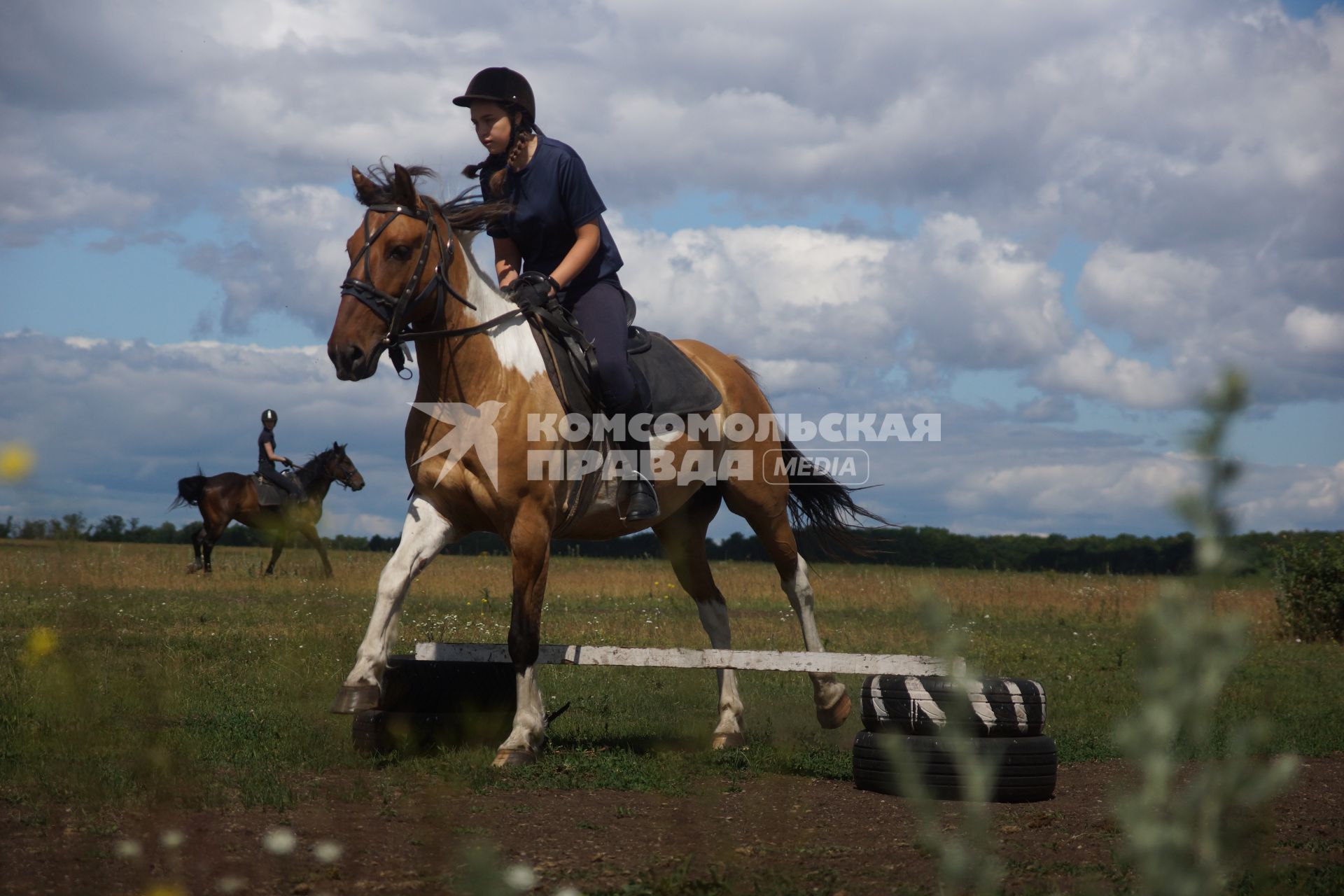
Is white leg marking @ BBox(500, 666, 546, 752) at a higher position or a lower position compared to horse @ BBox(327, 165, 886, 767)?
lower

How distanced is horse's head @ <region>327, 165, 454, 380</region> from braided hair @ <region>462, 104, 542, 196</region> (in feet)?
1.48

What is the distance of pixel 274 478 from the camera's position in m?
22.4

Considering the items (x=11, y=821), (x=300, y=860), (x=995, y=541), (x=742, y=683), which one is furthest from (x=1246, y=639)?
(x=995, y=541)

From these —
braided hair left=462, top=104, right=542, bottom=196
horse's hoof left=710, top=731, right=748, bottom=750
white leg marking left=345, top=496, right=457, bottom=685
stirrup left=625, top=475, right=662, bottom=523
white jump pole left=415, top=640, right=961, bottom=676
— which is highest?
braided hair left=462, top=104, right=542, bottom=196

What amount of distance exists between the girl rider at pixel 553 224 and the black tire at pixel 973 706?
1.77 meters

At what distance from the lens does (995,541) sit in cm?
4822

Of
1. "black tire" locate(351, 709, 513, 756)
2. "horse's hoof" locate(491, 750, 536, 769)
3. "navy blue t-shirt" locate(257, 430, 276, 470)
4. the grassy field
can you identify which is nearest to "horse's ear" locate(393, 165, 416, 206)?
the grassy field

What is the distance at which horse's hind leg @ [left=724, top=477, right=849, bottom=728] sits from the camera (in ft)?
25.2

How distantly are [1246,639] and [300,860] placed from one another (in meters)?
3.40

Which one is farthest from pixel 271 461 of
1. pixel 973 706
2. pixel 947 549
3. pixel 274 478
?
pixel 973 706

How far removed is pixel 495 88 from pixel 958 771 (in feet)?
14.1

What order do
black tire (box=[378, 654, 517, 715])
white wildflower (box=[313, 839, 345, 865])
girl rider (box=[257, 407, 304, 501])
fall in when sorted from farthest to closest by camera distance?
girl rider (box=[257, 407, 304, 501]) < black tire (box=[378, 654, 517, 715]) < white wildflower (box=[313, 839, 345, 865])

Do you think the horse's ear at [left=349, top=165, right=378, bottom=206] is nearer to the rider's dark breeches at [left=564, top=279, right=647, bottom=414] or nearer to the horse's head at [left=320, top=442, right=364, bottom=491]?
the rider's dark breeches at [left=564, top=279, right=647, bottom=414]

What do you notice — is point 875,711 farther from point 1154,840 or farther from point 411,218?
point 1154,840
